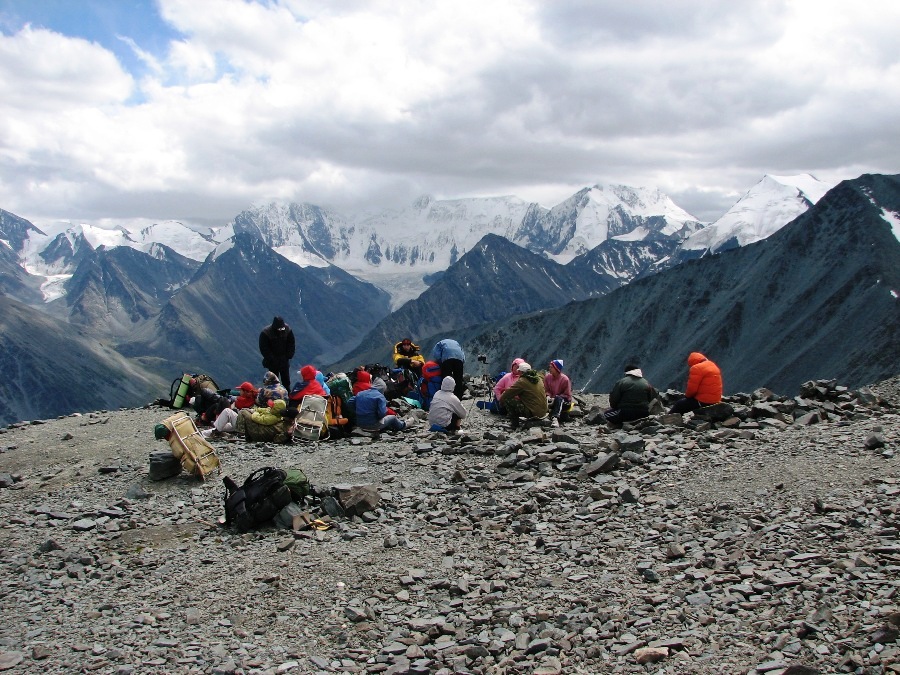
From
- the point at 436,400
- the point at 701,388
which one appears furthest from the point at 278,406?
the point at 701,388

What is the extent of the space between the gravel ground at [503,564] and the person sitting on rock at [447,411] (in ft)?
6.85

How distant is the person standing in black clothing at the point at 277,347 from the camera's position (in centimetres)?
2367

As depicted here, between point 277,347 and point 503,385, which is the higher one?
point 277,347

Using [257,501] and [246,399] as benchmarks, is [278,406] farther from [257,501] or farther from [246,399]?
→ [257,501]

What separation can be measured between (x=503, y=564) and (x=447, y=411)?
26.8 feet

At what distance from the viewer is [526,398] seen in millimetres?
18938

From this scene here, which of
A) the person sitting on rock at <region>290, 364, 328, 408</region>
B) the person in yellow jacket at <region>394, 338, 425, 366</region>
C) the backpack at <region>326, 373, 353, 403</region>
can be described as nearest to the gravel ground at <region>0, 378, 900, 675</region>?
the person sitting on rock at <region>290, 364, 328, 408</region>

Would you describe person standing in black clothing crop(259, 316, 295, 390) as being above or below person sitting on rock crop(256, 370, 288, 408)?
above

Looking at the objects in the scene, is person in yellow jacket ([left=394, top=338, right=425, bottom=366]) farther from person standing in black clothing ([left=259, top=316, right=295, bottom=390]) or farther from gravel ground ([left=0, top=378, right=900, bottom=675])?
gravel ground ([left=0, top=378, right=900, bottom=675])

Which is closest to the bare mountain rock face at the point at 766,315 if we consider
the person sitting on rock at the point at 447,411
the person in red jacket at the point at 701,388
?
the person in red jacket at the point at 701,388

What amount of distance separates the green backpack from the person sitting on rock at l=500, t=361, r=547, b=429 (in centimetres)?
687

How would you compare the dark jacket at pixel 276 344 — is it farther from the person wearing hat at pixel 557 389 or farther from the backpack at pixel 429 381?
the person wearing hat at pixel 557 389

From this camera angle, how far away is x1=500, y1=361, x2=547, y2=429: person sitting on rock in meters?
18.8

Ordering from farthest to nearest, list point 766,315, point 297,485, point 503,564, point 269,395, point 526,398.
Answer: point 766,315 → point 269,395 → point 526,398 → point 297,485 → point 503,564
